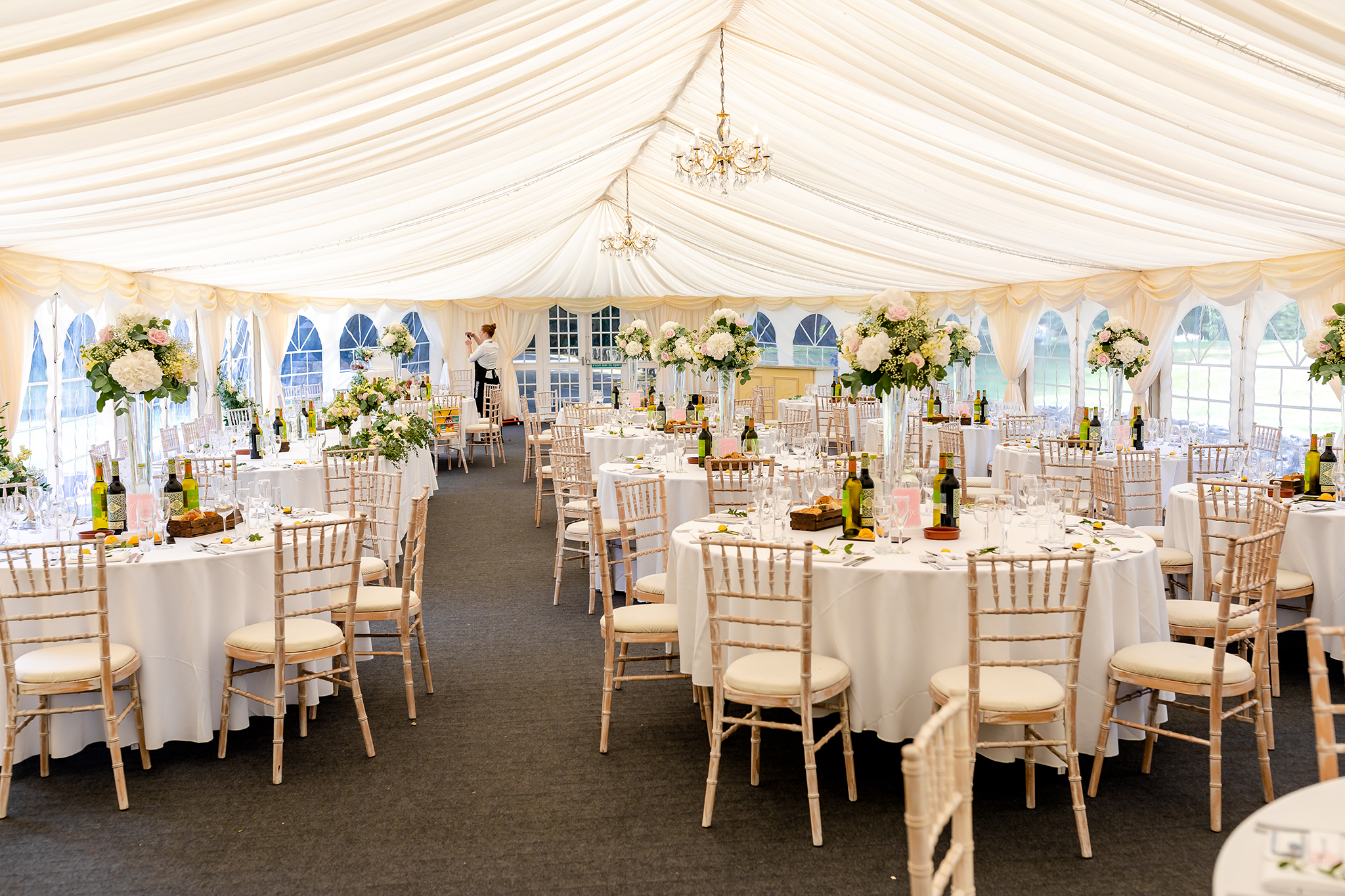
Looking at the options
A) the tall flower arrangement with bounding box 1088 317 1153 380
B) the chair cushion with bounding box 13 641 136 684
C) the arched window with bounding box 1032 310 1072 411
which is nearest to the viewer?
the chair cushion with bounding box 13 641 136 684

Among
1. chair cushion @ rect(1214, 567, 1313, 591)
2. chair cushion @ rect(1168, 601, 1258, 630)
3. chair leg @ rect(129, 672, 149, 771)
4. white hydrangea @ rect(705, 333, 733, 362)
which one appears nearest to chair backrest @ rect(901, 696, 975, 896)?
chair cushion @ rect(1168, 601, 1258, 630)

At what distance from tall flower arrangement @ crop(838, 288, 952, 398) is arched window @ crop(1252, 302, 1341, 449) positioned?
248 inches

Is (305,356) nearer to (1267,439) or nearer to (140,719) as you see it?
(140,719)

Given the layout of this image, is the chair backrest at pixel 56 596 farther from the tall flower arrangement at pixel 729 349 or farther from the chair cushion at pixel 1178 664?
the tall flower arrangement at pixel 729 349

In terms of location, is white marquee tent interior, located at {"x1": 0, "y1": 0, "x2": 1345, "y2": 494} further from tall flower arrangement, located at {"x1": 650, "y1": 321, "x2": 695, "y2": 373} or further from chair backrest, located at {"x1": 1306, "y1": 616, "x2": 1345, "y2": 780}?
chair backrest, located at {"x1": 1306, "y1": 616, "x2": 1345, "y2": 780}

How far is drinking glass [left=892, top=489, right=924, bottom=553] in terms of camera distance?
4305 mm

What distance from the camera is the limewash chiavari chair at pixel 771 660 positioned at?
3650mm

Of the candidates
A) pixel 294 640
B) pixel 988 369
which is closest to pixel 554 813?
pixel 294 640

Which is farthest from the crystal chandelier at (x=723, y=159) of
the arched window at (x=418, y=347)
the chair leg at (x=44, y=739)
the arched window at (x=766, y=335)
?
the arched window at (x=418, y=347)

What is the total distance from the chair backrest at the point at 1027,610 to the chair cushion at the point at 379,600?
289 centimetres

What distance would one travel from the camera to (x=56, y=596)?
13.8 ft

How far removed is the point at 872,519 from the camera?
4.68 metres

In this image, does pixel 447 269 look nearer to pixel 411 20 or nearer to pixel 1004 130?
pixel 1004 130

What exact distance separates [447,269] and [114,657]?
1156 centimetres
